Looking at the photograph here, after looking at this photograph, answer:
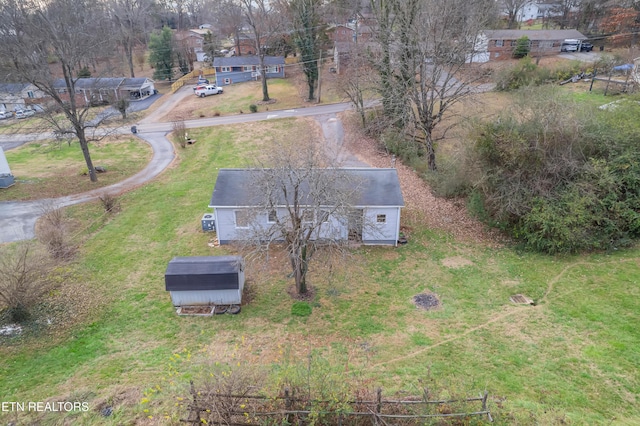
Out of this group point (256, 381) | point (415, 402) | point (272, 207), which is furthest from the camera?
point (272, 207)

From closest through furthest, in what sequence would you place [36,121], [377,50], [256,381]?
[256,381]
[377,50]
[36,121]

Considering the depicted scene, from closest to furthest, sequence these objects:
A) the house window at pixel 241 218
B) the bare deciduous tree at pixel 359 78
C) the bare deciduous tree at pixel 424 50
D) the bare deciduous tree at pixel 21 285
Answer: the bare deciduous tree at pixel 21 285 < the house window at pixel 241 218 < the bare deciduous tree at pixel 424 50 < the bare deciduous tree at pixel 359 78

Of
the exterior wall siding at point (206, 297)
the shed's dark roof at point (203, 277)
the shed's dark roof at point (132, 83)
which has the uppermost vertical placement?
the shed's dark roof at point (132, 83)

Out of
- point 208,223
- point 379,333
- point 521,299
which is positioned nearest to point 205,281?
point 208,223

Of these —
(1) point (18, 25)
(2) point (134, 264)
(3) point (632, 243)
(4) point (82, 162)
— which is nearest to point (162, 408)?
(2) point (134, 264)

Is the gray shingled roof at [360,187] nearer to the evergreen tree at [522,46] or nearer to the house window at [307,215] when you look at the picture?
the house window at [307,215]

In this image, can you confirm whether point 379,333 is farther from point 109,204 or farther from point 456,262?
point 109,204

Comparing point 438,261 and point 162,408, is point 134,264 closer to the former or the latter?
point 162,408

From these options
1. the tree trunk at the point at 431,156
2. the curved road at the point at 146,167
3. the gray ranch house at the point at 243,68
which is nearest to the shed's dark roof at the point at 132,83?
the curved road at the point at 146,167
